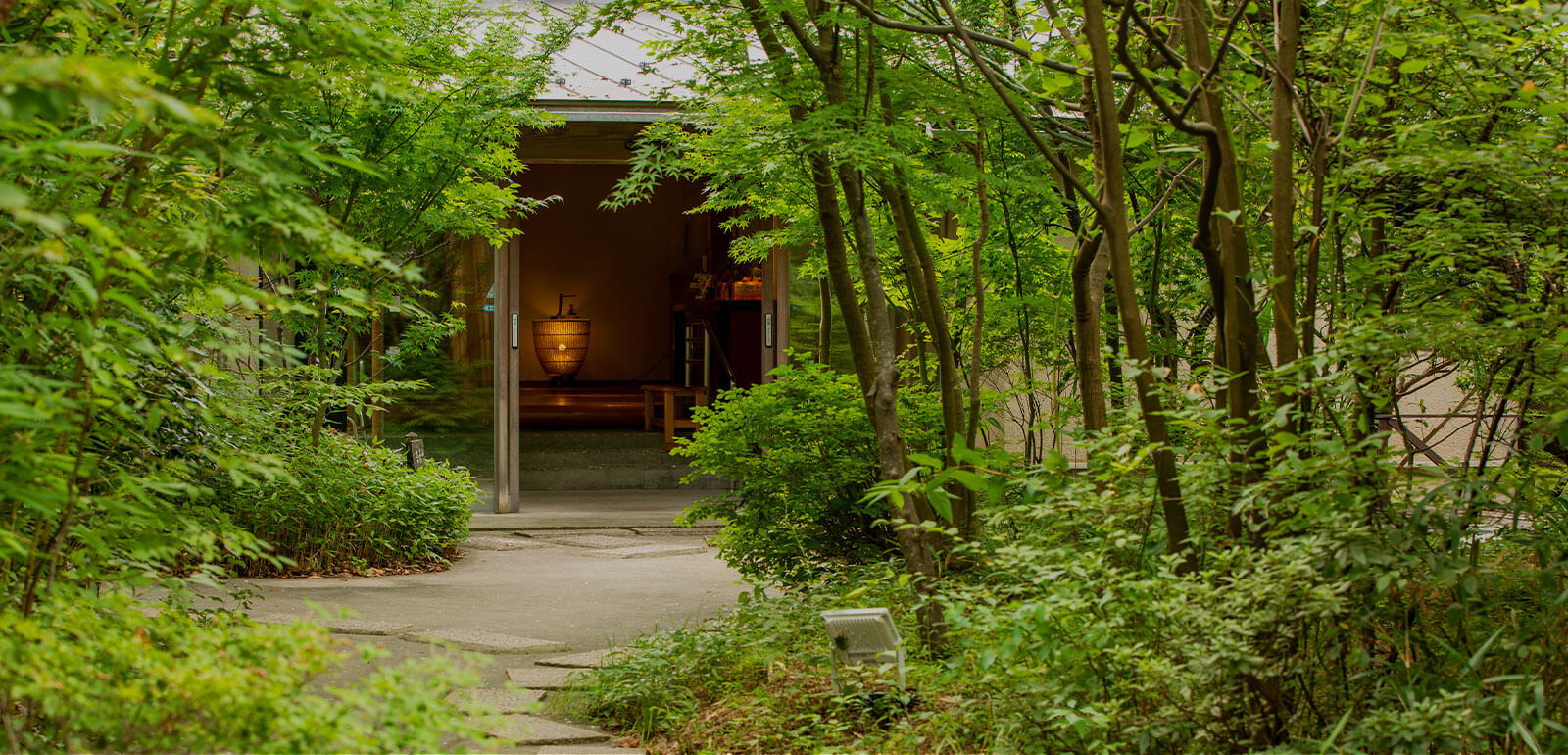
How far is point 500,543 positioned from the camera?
8203mm

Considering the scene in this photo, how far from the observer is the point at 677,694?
144 inches

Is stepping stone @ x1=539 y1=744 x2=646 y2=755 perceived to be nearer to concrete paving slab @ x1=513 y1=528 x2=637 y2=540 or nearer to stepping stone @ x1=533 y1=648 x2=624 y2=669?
stepping stone @ x1=533 y1=648 x2=624 y2=669

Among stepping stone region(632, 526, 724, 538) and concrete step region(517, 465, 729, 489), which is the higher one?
concrete step region(517, 465, 729, 489)

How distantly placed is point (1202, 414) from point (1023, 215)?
134 inches

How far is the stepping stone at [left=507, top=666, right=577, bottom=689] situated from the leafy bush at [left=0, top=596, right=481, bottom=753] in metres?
2.26

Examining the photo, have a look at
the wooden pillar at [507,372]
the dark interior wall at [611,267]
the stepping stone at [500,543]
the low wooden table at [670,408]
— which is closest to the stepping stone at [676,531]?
the stepping stone at [500,543]

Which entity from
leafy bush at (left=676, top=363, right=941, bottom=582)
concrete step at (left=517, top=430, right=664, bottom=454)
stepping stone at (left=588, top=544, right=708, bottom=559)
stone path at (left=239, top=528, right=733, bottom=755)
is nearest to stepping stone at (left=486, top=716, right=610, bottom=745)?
stone path at (left=239, top=528, right=733, bottom=755)

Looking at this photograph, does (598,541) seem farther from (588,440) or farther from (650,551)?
(588,440)

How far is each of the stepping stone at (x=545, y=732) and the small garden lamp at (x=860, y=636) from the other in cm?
70

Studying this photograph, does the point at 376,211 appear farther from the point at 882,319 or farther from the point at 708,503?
the point at 882,319

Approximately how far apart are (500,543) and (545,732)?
4.96 m

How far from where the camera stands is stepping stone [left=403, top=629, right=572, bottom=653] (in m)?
4.61

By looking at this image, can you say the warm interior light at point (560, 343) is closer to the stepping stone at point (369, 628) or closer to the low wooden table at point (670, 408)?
the low wooden table at point (670, 408)

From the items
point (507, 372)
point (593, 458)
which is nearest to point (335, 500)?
point (507, 372)
